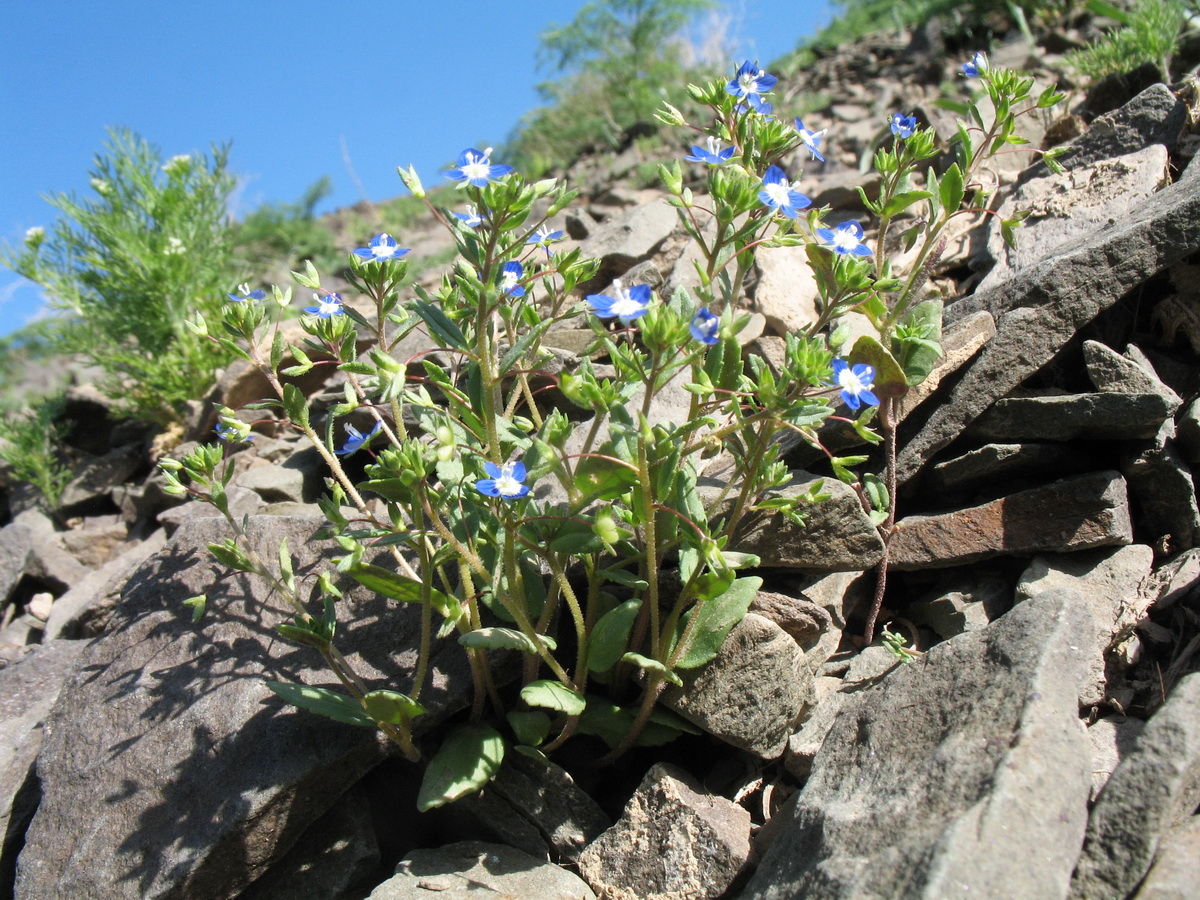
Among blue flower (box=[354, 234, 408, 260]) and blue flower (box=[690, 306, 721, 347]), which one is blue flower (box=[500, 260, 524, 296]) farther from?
blue flower (box=[690, 306, 721, 347])

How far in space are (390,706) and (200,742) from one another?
0.86m

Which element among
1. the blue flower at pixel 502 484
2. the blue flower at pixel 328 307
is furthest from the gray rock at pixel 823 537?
the blue flower at pixel 328 307

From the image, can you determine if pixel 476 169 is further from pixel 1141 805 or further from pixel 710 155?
pixel 1141 805

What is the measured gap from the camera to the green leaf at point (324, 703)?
8.70 ft

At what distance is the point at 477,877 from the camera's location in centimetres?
267

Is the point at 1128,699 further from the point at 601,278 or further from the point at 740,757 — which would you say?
the point at 601,278

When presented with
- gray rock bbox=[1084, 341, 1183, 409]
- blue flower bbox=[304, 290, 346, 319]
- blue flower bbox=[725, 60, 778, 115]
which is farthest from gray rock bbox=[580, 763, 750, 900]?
blue flower bbox=[725, 60, 778, 115]

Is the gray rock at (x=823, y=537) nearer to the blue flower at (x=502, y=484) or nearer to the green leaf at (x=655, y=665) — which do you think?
the green leaf at (x=655, y=665)

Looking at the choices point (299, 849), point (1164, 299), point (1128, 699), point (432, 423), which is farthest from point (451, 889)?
point (1164, 299)

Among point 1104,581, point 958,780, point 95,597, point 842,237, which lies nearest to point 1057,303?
point 1104,581

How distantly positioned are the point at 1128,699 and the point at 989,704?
0.91 m

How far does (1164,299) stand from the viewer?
3574 mm

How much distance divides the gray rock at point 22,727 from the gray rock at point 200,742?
0.37 meters

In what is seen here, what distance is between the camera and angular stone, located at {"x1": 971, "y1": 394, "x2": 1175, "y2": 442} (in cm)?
300
